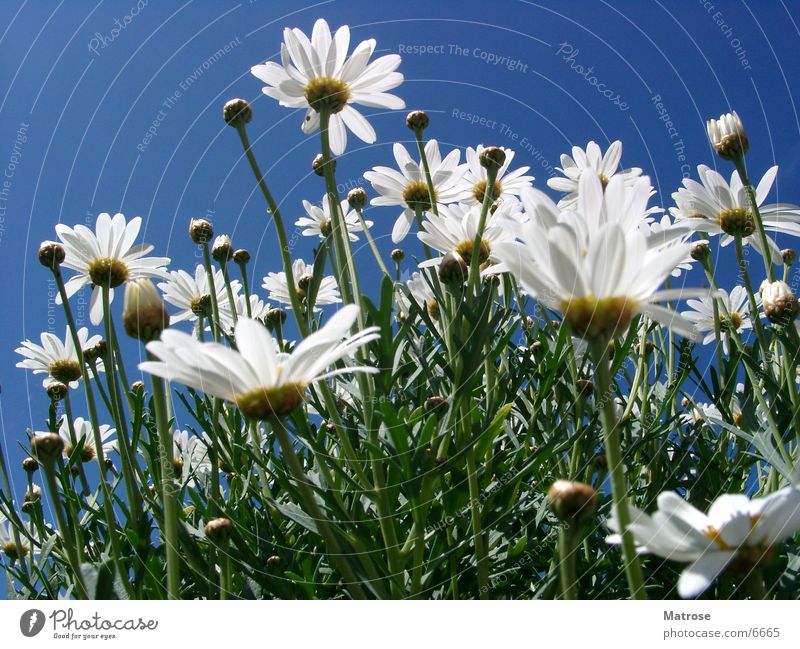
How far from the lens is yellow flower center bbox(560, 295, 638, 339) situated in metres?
0.54

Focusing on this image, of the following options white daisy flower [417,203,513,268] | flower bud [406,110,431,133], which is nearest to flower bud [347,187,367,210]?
flower bud [406,110,431,133]

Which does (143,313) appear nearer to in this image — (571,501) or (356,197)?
(571,501)

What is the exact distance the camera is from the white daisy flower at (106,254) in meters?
1.17

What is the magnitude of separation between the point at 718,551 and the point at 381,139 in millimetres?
1062

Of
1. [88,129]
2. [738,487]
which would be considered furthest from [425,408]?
[88,129]

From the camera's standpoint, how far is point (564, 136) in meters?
1.26

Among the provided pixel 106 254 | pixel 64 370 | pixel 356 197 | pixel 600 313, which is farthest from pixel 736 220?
pixel 64 370

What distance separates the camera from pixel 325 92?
1034 mm

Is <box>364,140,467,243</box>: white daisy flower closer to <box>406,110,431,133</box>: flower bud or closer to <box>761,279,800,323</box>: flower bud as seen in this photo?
<box>406,110,431,133</box>: flower bud

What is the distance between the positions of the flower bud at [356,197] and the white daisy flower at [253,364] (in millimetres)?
807

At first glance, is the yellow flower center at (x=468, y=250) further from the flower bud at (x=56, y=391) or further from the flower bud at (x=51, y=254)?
the flower bud at (x=56, y=391)

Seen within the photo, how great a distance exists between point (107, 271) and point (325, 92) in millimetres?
456

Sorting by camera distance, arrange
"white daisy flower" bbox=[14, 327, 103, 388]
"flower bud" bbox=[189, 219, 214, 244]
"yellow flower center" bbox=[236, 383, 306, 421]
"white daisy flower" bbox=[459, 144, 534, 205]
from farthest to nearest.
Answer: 1. "white daisy flower" bbox=[14, 327, 103, 388]
2. "white daisy flower" bbox=[459, 144, 534, 205]
3. "flower bud" bbox=[189, 219, 214, 244]
4. "yellow flower center" bbox=[236, 383, 306, 421]
